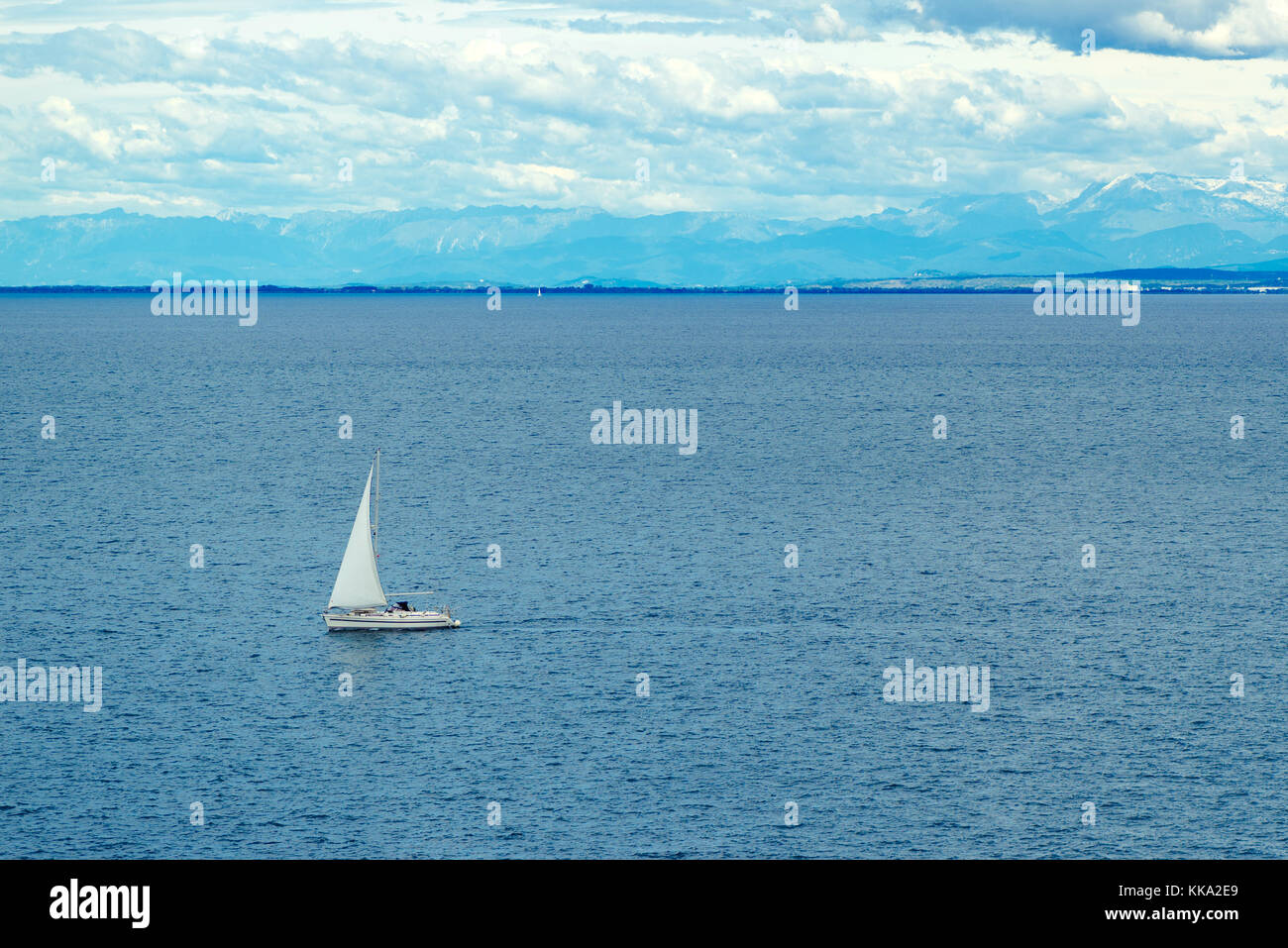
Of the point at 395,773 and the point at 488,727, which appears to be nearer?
the point at 395,773

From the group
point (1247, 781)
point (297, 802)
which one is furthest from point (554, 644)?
point (1247, 781)

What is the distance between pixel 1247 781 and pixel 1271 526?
197 feet

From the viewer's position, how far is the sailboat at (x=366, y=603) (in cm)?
8781

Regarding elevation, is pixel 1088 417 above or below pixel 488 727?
above

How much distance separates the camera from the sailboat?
87812 millimetres

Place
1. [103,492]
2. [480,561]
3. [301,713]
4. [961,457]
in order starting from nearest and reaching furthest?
[301,713] → [480,561] → [103,492] → [961,457]

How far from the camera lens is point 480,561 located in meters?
104

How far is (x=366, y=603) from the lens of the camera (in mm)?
89125

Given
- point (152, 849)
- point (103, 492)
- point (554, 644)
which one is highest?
point (103, 492)

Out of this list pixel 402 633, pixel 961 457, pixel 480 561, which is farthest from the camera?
pixel 961 457

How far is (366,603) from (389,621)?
212 cm

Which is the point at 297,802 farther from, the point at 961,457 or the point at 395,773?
the point at 961,457
